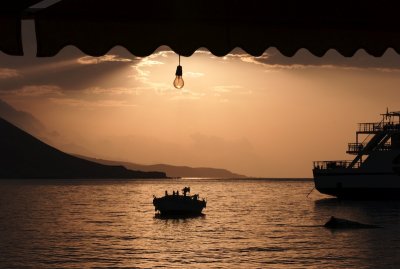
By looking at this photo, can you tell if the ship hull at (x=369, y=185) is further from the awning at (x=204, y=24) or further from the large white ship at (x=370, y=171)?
the awning at (x=204, y=24)

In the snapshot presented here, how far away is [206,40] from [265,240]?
190 feet

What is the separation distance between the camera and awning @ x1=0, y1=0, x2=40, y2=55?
5.55 m

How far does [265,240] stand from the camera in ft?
206

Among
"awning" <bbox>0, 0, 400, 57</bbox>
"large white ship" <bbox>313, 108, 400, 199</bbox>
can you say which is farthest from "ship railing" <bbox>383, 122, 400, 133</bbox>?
"awning" <bbox>0, 0, 400, 57</bbox>

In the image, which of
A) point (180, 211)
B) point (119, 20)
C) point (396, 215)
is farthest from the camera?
point (396, 215)

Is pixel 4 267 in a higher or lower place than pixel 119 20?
lower

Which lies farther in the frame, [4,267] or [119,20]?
[4,267]

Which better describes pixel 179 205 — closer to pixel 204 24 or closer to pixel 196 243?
pixel 196 243

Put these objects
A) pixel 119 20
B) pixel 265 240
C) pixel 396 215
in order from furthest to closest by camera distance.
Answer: pixel 396 215 → pixel 265 240 → pixel 119 20

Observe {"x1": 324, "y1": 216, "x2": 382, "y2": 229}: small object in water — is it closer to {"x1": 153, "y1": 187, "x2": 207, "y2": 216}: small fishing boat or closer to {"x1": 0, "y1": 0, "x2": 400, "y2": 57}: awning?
{"x1": 153, "y1": 187, "x2": 207, "y2": 216}: small fishing boat

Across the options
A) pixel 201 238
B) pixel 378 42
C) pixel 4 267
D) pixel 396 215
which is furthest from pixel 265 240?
pixel 378 42

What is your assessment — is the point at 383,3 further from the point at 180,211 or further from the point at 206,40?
the point at 180,211

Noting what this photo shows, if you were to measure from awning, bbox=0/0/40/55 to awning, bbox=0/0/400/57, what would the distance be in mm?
19

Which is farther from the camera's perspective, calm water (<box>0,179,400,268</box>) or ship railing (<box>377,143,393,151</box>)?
ship railing (<box>377,143,393,151</box>)
